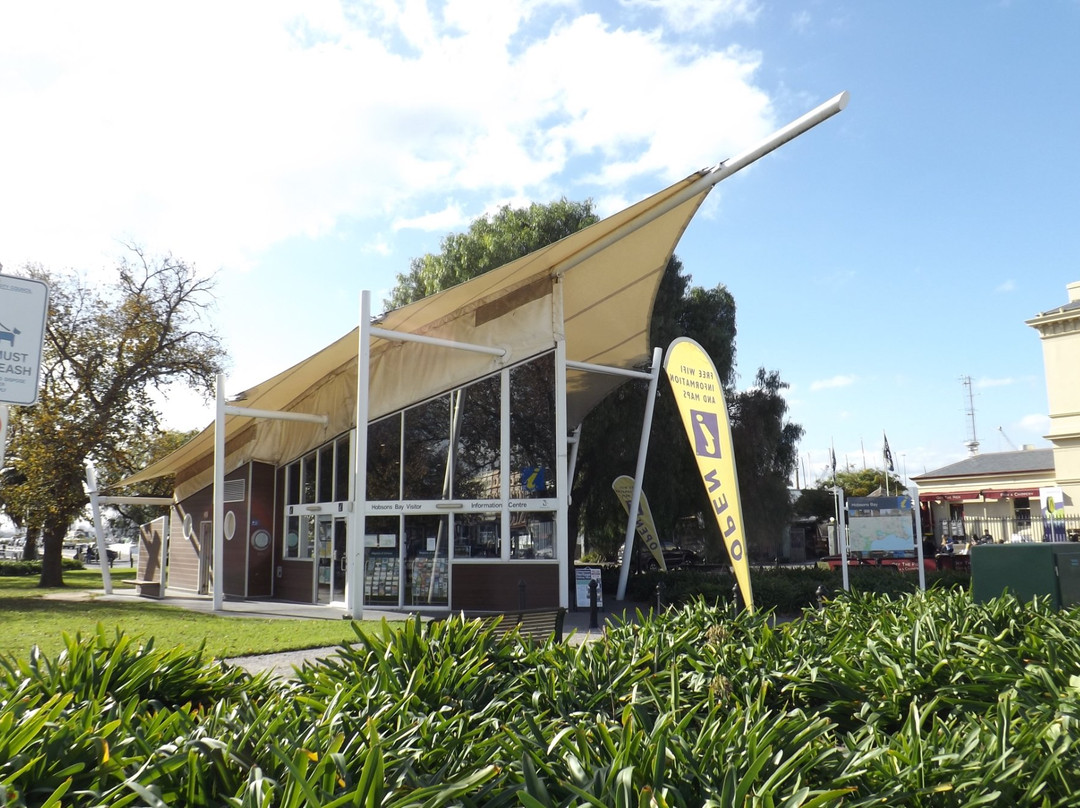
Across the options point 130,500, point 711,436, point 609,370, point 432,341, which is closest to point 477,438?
point 432,341

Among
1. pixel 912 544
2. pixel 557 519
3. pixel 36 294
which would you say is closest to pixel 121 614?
pixel 557 519

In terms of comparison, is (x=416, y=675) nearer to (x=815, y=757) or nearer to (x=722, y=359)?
(x=815, y=757)

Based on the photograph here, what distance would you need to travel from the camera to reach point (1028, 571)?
804cm

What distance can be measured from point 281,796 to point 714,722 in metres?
1.68

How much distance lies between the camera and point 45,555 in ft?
88.3

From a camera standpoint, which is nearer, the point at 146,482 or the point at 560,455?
the point at 560,455

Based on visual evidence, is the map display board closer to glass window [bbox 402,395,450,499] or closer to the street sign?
glass window [bbox 402,395,450,499]

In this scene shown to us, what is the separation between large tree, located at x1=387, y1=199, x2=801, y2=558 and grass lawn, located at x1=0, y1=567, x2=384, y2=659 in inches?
456

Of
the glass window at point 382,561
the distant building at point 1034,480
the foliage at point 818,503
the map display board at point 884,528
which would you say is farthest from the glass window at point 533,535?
the foliage at point 818,503

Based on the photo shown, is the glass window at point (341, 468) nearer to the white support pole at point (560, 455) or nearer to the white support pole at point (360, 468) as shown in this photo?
the white support pole at point (360, 468)

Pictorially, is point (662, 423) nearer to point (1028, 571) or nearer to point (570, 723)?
point (1028, 571)

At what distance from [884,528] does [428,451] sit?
406 inches

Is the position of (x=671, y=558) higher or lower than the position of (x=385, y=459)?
lower

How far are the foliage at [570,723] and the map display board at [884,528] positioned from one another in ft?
44.8
